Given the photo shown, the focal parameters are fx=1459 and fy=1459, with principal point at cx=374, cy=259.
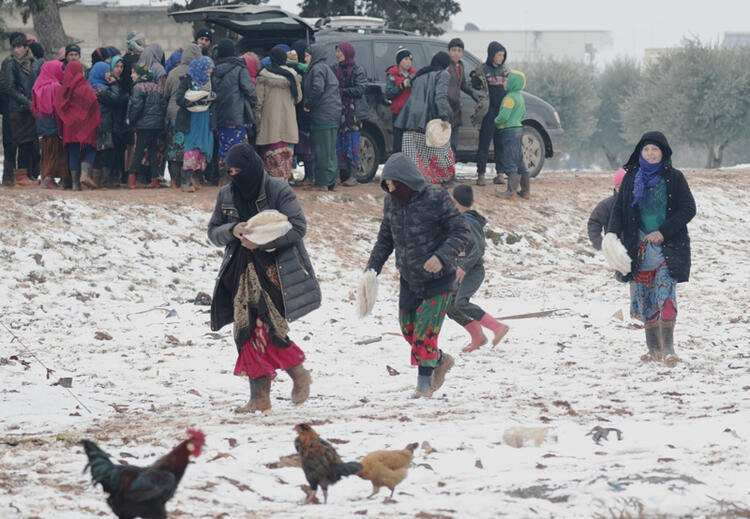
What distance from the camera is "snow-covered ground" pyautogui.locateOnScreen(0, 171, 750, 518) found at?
7.12 meters

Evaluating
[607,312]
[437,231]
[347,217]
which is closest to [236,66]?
[347,217]

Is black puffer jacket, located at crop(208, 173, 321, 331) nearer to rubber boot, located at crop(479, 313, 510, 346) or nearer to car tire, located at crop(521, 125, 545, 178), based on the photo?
rubber boot, located at crop(479, 313, 510, 346)

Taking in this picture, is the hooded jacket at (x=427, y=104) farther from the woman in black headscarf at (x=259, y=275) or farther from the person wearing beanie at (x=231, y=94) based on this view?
the woman in black headscarf at (x=259, y=275)

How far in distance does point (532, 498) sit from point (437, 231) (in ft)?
10.4

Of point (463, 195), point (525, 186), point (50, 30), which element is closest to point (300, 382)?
point (463, 195)

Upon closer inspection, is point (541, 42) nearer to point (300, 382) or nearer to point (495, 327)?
point (495, 327)

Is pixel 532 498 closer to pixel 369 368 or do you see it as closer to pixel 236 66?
pixel 369 368

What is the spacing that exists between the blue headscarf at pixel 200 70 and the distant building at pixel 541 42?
103049mm

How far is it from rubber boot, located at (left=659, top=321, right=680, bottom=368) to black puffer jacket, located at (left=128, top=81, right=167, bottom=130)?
7.67 meters

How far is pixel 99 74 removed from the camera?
57.0ft

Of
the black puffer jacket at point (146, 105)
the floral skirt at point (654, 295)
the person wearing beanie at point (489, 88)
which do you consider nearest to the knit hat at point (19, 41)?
the black puffer jacket at point (146, 105)

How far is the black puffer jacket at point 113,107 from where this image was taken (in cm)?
1709

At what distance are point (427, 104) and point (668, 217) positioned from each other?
7.28 metres

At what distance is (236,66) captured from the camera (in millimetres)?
16875
